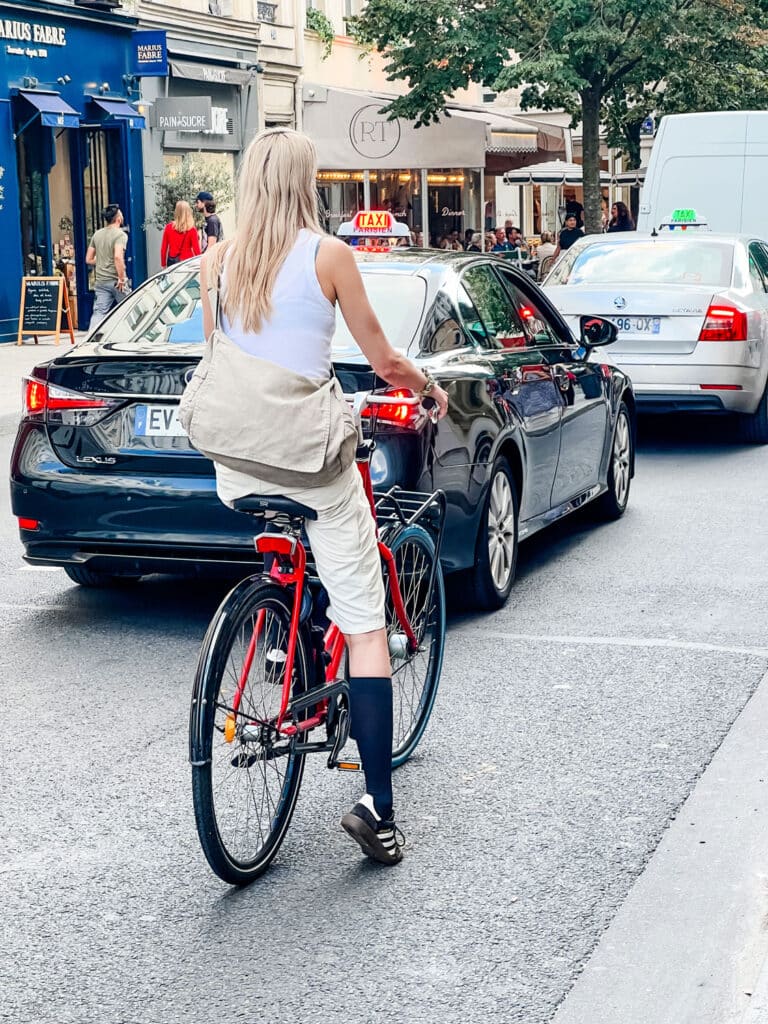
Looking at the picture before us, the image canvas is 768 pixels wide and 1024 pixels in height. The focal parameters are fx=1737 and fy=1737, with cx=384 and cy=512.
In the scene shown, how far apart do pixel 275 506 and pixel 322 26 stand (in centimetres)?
3067

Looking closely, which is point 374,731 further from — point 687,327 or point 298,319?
point 687,327

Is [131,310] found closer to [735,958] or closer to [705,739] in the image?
[705,739]

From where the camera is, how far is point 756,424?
1266 cm

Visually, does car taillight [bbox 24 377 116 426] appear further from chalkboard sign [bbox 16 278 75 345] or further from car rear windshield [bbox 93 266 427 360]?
chalkboard sign [bbox 16 278 75 345]

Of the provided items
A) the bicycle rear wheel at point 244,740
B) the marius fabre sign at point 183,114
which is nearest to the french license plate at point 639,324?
the bicycle rear wheel at point 244,740

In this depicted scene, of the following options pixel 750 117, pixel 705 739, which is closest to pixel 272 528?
pixel 705 739

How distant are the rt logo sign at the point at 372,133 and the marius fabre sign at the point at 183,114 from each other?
16.2ft

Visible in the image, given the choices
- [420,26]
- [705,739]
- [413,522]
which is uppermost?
[420,26]

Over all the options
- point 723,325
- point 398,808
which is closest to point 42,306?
point 723,325

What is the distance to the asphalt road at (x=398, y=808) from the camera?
3.63 metres

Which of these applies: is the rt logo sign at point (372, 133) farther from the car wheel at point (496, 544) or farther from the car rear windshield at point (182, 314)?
the car wheel at point (496, 544)

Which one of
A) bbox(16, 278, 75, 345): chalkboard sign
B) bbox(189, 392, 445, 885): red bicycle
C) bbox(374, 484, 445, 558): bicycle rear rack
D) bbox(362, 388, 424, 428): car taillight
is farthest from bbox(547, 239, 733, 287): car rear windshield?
bbox(16, 278, 75, 345): chalkboard sign

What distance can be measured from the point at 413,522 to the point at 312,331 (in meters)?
1.00

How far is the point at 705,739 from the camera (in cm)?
535
